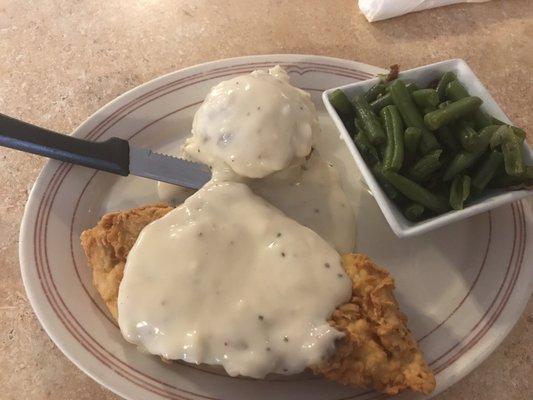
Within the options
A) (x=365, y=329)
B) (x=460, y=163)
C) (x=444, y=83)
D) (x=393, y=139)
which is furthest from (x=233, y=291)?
(x=444, y=83)

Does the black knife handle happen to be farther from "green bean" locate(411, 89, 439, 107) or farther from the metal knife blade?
"green bean" locate(411, 89, 439, 107)

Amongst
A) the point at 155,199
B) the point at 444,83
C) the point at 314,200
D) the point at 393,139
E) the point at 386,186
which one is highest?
the point at 444,83

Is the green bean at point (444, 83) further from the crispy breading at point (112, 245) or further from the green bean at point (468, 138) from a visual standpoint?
the crispy breading at point (112, 245)

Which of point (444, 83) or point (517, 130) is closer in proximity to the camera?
point (517, 130)

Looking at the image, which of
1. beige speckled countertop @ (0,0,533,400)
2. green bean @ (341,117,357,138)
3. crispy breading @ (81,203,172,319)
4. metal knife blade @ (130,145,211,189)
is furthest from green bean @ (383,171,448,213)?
beige speckled countertop @ (0,0,533,400)

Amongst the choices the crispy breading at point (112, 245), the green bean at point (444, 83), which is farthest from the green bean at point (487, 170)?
the crispy breading at point (112, 245)

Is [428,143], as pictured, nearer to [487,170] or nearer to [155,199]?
[487,170]

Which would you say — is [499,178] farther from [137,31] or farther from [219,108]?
[137,31]
